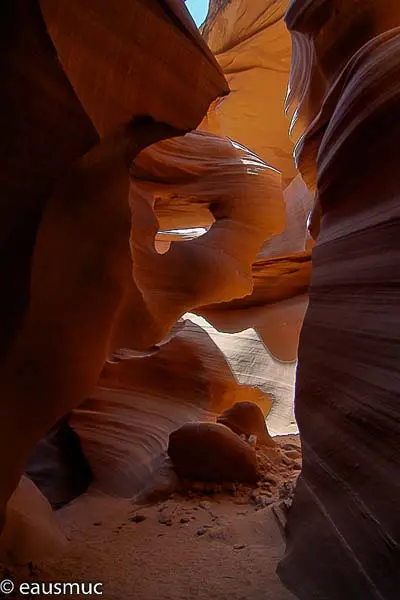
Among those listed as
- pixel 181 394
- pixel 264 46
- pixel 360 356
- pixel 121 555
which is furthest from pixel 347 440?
pixel 264 46

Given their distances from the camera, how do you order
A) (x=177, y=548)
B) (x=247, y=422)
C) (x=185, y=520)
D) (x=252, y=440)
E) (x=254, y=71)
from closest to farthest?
(x=177, y=548) < (x=185, y=520) < (x=252, y=440) < (x=247, y=422) < (x=254, y=71)

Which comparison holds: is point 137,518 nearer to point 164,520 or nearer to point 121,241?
point 164,520

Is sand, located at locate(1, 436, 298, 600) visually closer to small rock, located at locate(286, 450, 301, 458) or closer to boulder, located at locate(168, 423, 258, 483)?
boulder, located at locate(168, 423, 258, 483)

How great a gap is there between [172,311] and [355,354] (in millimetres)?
1959

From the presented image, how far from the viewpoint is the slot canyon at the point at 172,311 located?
1.24 metres

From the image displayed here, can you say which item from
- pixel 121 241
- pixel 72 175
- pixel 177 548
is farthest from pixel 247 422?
pixel 72 175

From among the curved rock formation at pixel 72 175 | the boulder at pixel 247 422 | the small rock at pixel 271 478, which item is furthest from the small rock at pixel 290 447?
the curved rock formation at pixel 72 175

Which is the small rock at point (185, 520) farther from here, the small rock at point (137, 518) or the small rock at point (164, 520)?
the small rock at point (137, 518)

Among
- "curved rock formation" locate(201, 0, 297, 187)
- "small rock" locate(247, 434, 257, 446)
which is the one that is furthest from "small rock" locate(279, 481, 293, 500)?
"curved rock formation" locate(201, 0, 297, 187)

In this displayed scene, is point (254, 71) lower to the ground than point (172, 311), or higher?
higher

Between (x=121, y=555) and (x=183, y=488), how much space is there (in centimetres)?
78

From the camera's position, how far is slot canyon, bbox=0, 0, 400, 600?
1.24 meters

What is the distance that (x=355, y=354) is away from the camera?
1295 mm

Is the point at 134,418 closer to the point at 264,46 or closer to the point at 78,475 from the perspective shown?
the point at 78,475
